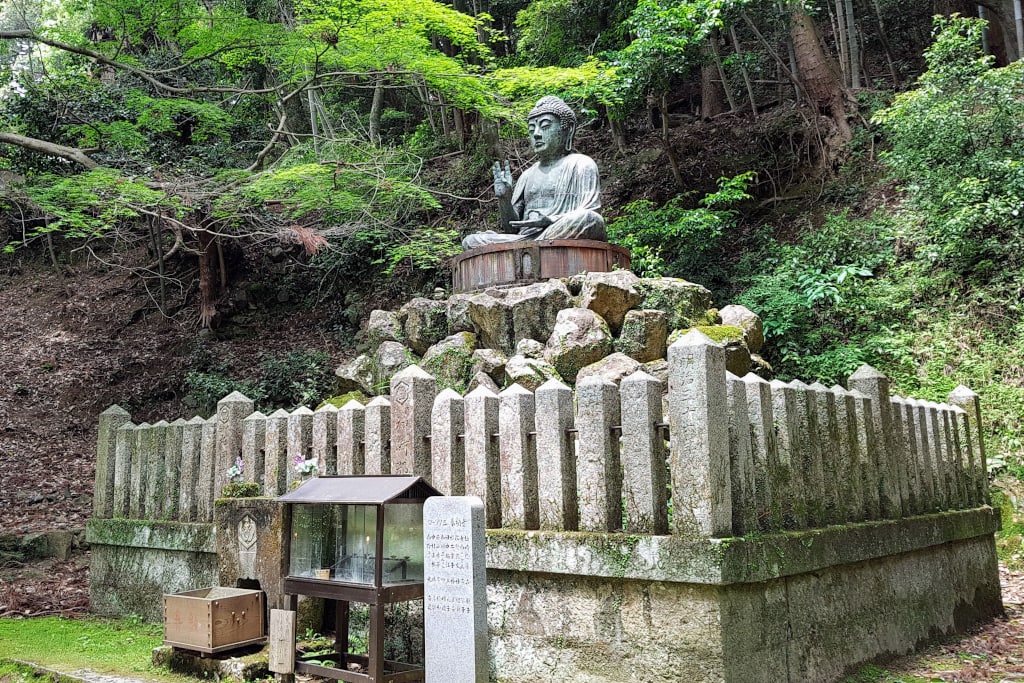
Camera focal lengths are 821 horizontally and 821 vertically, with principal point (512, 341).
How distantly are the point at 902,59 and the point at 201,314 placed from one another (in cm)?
1695

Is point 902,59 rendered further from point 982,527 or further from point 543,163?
point 982,527

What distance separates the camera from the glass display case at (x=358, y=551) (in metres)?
4.34

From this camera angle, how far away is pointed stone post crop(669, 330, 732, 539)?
404 centimetres

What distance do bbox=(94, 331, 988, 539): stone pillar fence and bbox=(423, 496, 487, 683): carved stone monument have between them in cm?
70

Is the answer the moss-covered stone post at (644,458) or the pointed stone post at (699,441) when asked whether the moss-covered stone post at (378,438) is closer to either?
the moss-covered stone post at (644,458)

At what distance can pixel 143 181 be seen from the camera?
10.6 m

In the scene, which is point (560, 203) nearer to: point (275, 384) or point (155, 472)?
point (155, 472)

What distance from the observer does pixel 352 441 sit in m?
5.63

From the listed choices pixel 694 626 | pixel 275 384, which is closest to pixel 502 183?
pixel 275 384

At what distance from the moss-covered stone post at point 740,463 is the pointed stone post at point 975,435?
3.96 m

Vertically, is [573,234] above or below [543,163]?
below

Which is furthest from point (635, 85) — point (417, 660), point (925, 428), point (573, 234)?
point (417, 660)

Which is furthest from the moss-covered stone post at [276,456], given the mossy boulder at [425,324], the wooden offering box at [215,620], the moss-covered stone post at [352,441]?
the mossy boulder at [425,324]

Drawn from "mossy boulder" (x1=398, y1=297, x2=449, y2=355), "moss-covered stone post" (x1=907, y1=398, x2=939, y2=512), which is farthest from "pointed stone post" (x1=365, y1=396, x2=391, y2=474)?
"moss-covered stone post" (x1=907, y1=398, x2=939, y2=512)
